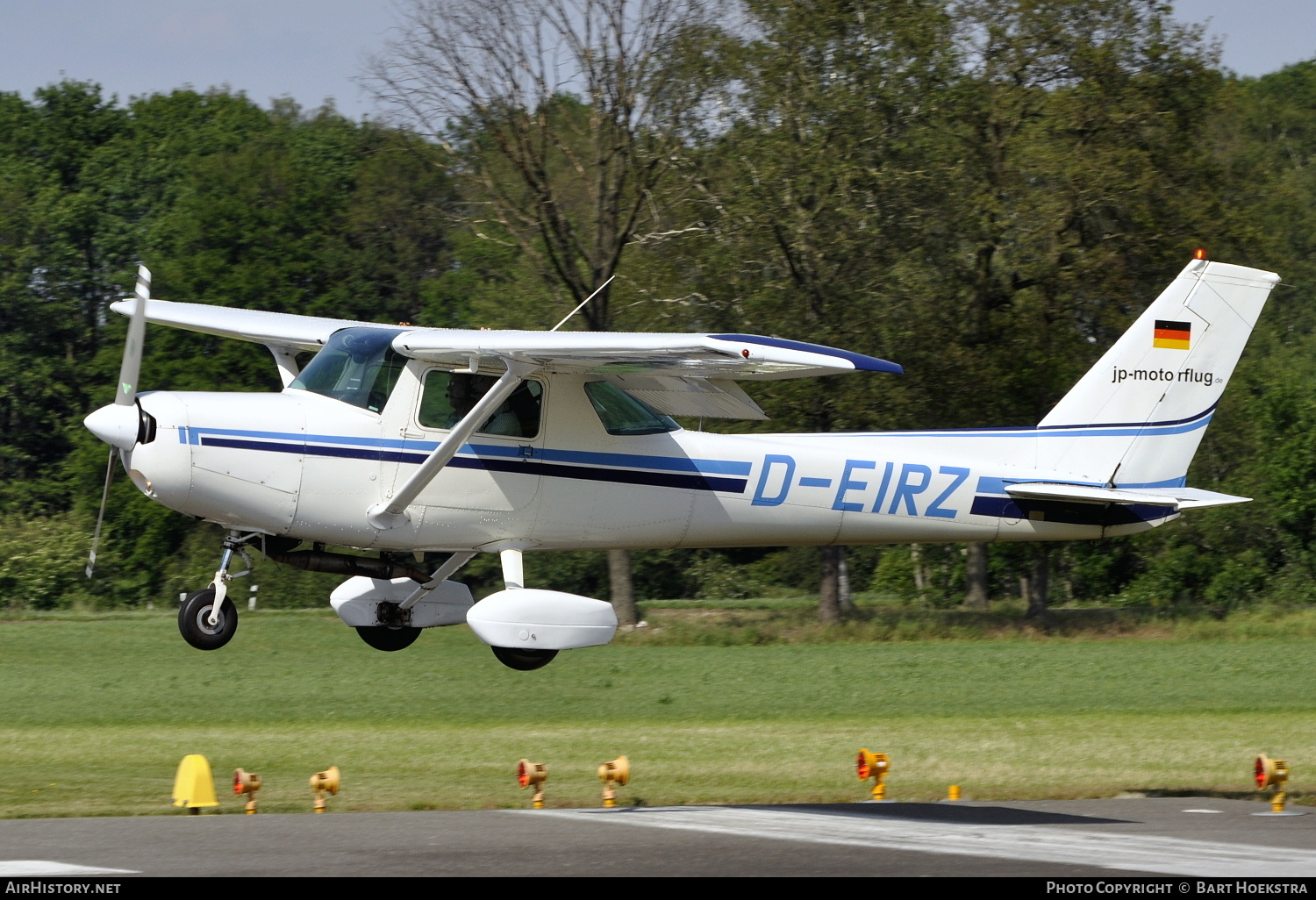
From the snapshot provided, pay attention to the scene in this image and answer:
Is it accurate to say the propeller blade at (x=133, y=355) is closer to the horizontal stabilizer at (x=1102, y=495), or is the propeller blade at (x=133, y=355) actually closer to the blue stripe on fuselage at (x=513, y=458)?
the blue stripe on fuselage at (x=513, y=458)

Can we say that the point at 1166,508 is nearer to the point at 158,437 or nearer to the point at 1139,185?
the point at 158,437

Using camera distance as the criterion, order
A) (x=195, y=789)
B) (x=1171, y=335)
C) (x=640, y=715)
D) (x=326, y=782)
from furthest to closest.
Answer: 1. (x=640, y=715)
2. (x=195, y=789)
3. (x=326, y=782)
4. (x=1171, y=335)

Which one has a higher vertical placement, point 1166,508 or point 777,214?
point 777,214

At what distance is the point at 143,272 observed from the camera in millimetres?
11102

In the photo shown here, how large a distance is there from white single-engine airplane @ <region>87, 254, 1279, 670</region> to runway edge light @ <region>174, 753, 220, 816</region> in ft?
10.9

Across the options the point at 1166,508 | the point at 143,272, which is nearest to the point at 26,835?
the point at 143,272

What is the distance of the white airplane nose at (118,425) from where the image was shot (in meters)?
10.8

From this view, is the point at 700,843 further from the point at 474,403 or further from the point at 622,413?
the point at 474,403

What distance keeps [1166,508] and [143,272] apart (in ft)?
27.9

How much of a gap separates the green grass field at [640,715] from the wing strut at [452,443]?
5186mm

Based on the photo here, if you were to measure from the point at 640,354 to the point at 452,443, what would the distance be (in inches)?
64.8

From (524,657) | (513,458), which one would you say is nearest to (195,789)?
(524,657)

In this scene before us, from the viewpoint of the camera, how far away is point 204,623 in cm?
1155

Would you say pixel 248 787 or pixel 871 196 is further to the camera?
pixel 871 196
